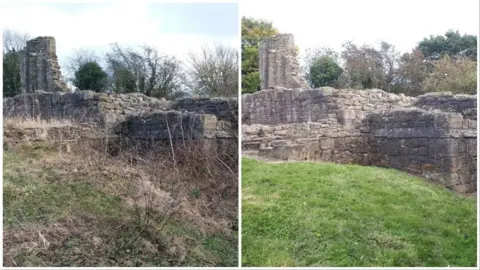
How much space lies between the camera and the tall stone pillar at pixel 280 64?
8.44m

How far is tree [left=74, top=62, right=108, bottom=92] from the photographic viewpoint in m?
8.66

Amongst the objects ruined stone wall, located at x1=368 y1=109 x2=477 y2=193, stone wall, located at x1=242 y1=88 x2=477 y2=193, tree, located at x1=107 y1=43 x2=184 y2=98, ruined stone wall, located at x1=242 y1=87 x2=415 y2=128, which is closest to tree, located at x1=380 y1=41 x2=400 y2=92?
stone wall, located at x1=242 y1=88 x2=477 y2=193

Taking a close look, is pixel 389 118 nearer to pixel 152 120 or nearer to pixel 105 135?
pixel 152 120

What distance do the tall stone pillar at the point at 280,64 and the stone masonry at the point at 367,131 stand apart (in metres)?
0.32

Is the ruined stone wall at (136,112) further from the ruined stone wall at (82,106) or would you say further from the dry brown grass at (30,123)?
the dry brown grass at (30,123)

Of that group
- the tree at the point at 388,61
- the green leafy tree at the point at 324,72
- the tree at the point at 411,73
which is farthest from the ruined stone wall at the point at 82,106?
the tree at the point at 411,73

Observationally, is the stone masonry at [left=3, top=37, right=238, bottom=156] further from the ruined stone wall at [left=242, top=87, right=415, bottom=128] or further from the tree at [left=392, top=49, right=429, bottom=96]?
the tree at [left=392, top=49, right=429, bottom=96]

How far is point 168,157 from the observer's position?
248 inches

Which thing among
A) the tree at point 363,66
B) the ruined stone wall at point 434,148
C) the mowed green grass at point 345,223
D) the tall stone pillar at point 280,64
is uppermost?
the tree at point 363,66

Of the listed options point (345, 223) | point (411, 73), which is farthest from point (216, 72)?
A: point (411, 73)

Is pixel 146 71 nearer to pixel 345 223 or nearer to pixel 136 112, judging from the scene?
pixel 136 112

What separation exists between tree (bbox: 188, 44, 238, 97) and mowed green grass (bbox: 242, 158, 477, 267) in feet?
3.40

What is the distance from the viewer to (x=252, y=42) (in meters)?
7.38

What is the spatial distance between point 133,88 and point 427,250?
6990 millimetres
